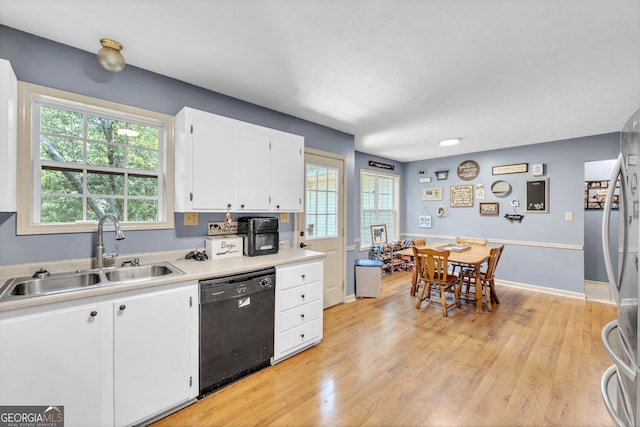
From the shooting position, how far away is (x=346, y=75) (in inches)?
90.7

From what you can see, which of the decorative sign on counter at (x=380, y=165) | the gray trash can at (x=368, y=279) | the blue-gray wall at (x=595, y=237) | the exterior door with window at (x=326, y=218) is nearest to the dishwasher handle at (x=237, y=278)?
the exterior door with window at (x=326, y=218)

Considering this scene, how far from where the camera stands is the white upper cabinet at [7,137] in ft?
4.93

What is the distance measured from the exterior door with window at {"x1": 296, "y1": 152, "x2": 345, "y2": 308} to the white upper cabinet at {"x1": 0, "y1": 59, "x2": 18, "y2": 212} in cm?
233

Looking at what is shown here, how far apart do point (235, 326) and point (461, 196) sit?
500 cm

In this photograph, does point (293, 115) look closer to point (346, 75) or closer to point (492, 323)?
point (346, 75)

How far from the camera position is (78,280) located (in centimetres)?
185

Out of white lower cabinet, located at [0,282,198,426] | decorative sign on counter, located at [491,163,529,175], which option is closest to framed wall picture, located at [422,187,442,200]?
decorative sign on counter, located at [491,163,529,175]

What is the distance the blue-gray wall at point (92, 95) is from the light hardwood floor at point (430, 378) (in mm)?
1299

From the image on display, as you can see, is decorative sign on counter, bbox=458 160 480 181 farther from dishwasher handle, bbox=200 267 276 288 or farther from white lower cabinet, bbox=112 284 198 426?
white lower cabinet, bbox=112 284 198 426

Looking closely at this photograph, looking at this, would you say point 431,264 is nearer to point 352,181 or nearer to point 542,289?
point 352,181

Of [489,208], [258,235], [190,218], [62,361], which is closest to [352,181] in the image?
[258,235]

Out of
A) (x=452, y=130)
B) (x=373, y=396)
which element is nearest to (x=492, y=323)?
(x=373, y=396)

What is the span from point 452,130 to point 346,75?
7.44ft

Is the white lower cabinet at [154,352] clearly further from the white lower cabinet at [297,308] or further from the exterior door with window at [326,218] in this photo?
the exterior door with window at [326,218]
